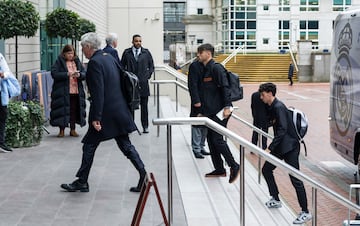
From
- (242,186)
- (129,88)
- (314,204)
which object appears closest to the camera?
(314,204)

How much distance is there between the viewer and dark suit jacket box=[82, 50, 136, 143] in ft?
25.3

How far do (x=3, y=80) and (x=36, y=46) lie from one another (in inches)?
231

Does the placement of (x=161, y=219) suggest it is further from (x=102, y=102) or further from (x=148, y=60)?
(x=148, y=60)

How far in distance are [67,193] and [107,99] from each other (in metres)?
1.16

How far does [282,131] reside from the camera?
8008 mm

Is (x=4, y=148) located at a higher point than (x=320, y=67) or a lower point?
lower

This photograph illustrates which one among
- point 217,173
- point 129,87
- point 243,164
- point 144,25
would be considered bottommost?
point 217,173

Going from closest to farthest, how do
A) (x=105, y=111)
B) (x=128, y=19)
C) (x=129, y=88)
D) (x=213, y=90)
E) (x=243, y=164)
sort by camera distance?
1. (x=243, y=164)
2. (x=105, y=111)
3. (x=129, y=88)
4. (x=213, y=90)
5. (x=128, y=19)

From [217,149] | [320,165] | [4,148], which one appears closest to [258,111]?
[320,165]

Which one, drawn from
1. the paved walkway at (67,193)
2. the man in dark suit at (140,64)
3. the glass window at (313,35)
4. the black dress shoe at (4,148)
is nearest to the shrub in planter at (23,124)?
the paved walkway at (67,193)

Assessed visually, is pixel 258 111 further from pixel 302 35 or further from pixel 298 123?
pixel 302 35

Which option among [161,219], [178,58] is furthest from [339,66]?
[178,58]

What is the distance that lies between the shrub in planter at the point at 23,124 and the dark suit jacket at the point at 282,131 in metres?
4.44

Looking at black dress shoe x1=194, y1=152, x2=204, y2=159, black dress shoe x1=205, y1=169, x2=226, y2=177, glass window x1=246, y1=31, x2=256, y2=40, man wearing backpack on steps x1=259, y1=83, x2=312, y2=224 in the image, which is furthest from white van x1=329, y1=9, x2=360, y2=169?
glass window x1=246, y1=31, x2=256, y2=40
